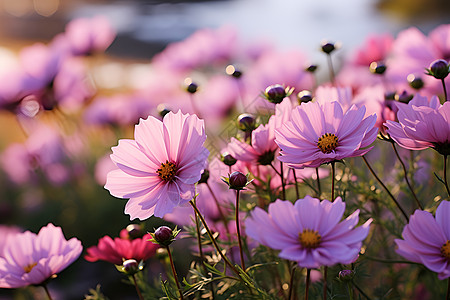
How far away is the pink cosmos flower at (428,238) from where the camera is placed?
0.37m

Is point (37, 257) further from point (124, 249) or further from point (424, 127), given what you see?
point (424, 127)

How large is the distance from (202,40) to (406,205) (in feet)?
2.05

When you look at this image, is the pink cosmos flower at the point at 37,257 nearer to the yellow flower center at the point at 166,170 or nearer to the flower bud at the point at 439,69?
the yellow flower center at the point at 166,170

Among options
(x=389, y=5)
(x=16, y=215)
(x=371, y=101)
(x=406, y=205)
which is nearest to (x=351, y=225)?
(x=371, y=101)

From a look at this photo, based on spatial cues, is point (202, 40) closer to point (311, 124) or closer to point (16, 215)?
point (16, 215)

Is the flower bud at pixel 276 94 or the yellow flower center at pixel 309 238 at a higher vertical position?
the flower bud at pixel 276 94

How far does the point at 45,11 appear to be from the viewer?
5863 mm

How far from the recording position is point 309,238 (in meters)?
0.35

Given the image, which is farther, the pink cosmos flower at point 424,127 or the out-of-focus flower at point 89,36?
the out-of-focus flower at point 89,36

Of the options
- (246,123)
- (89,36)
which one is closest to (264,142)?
(246,123)

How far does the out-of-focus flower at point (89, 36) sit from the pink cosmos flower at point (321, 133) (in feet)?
3.15

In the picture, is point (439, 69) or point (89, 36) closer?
point (439, 69)

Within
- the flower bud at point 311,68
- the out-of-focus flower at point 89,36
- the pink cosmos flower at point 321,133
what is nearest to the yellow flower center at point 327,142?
the pink cosmos flower at point 321,133

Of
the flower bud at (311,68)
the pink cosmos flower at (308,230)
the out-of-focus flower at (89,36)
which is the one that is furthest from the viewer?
the out-of-focus flower at (89,36)
